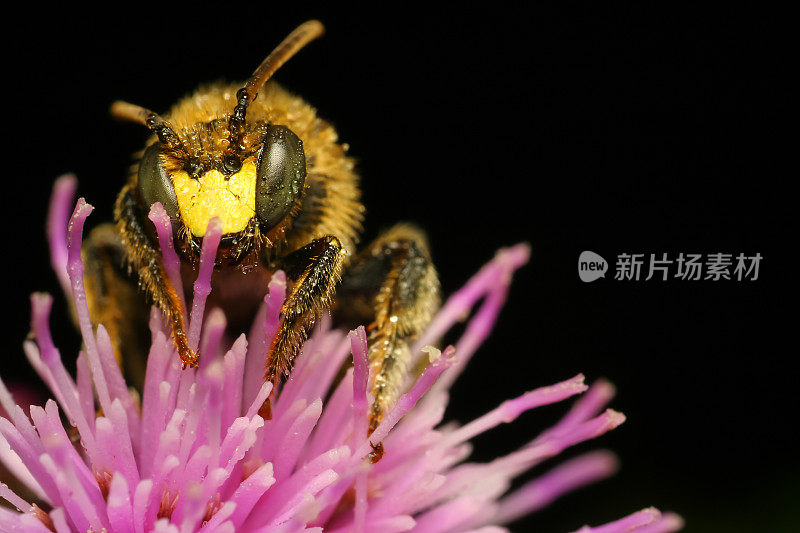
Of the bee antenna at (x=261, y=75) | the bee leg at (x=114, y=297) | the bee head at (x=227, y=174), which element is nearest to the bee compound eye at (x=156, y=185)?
the bee head at (x=227, y=174)

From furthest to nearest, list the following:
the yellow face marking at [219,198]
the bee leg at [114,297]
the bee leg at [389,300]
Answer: the bee leg at [114,297] < the bee leg at [389,300] < the yellow face marking at [219,198]

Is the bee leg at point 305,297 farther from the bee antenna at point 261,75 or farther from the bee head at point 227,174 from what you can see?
the bee antenna at point 261,75

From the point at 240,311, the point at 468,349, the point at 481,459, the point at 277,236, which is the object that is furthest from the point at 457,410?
the point at 277,236

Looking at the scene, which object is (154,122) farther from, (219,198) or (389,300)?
(389,300)

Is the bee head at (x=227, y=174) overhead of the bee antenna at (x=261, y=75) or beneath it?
beneath

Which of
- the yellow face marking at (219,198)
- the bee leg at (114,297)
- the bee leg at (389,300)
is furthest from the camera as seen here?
the bee leg at (114,297)

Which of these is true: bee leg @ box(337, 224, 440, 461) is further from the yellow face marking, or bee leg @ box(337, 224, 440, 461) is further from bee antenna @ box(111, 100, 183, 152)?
bee antenna @ box(111, 100, 183, 152)

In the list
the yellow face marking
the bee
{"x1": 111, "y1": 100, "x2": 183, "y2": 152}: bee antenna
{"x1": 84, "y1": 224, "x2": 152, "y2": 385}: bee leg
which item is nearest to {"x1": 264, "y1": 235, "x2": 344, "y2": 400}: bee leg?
the bee

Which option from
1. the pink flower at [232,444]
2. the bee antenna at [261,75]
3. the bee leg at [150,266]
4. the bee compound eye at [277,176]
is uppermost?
the bee antenna at [261,75]
